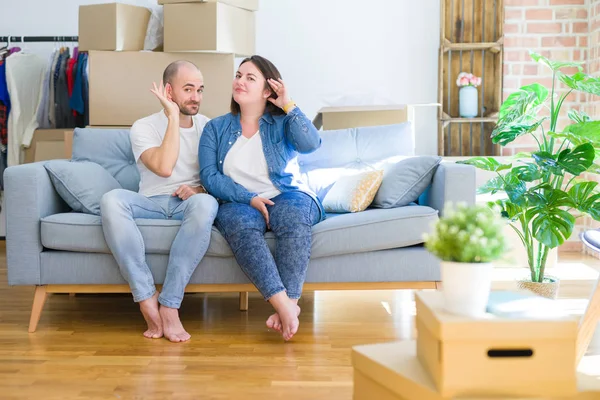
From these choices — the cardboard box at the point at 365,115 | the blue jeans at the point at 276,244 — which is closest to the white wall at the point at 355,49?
the cardboard box at the point at 365,115

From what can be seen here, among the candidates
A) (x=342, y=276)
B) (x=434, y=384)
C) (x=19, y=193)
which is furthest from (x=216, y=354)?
(x=434, y=384)

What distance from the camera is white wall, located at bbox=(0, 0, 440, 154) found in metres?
4.99

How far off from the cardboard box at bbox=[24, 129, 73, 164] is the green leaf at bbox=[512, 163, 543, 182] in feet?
7.96

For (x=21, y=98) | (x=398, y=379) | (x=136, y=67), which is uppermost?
(x=136, y=67)

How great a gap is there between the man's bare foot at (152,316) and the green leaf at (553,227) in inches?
62.6

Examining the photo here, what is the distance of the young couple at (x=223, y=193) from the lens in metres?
2.78

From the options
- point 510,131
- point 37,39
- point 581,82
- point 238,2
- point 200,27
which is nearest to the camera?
point 581,82

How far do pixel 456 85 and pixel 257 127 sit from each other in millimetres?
2231

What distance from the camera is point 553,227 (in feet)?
10.5

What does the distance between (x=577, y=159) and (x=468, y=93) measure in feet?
5.34

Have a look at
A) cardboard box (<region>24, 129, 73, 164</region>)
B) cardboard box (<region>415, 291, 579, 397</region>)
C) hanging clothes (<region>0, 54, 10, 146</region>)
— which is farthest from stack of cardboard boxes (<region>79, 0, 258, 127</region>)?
cardboard box (<region>415, 291, 579, 397</region>)

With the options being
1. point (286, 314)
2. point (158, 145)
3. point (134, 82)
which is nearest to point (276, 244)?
point (286, 314)

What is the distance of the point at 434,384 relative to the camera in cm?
153

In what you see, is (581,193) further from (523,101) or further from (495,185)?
(523,101)
